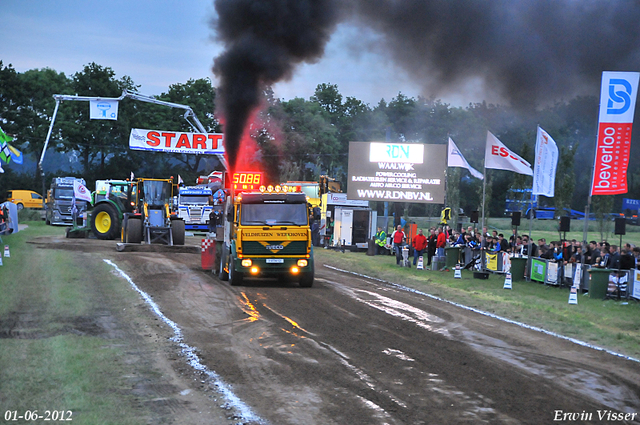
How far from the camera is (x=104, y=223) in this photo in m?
32.1

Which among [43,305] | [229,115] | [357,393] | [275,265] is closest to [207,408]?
[357,393]

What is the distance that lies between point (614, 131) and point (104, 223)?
23.1 metres

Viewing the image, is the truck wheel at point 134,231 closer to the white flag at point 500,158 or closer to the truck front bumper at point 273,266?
the truck front bumper at point 273,266

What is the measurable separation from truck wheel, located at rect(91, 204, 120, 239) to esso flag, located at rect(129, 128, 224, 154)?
19219mm

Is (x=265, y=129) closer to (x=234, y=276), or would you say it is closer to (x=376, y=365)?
(x=234, y=276)

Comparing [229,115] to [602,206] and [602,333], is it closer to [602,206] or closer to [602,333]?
[602,333]

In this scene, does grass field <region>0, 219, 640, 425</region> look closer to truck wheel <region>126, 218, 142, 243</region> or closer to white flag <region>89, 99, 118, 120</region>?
truck wheel <region>126, 218, 142, 243</region>

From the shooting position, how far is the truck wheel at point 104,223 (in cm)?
3141

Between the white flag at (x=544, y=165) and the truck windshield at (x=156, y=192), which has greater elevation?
the white flag at (x=544, y=165)

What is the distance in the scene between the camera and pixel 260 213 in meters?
18.0

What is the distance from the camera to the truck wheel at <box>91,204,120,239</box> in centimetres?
3141

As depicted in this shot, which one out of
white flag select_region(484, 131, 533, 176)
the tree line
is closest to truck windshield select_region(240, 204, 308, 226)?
white flag select_region(484, 131, 533, 176)

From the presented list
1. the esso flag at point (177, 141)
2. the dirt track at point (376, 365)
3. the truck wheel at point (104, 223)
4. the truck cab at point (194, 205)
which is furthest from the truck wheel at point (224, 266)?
the esso flag at point (177, 141)

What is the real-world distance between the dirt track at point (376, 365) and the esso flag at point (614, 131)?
262 inches
